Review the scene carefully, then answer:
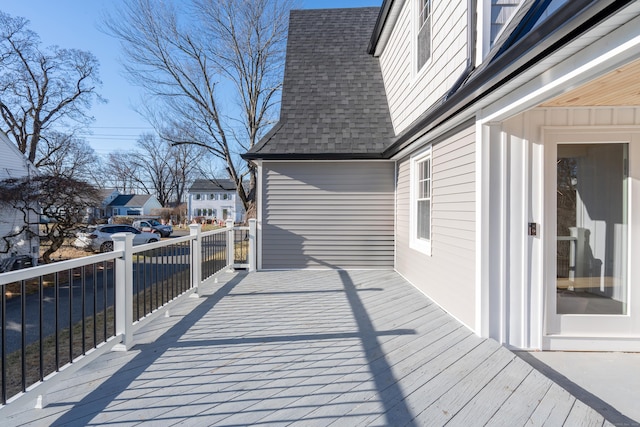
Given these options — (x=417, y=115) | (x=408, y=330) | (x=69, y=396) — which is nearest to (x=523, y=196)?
(x=408, y=330)

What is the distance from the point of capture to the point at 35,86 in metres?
20.1

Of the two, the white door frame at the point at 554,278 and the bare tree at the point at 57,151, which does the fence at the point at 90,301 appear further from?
the bare tree at the point at 57,151

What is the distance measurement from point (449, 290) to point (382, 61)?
5552 mm

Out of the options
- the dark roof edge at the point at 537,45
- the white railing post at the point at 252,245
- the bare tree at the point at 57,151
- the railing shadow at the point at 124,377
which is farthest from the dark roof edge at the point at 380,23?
the bare tree at the point at 57,151

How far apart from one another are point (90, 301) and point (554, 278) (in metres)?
7.66

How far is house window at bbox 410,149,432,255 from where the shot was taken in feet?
15.4

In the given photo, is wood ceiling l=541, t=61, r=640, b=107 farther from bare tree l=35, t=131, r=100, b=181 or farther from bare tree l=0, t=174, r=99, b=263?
bare tree l=35, t=131, r=100, b=181

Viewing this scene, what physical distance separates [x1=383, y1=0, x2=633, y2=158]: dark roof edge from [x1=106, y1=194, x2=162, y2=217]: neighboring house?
43.8 meters

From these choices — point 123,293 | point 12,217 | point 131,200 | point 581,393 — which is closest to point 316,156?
point 123,293

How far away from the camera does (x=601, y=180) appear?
10.0 ft

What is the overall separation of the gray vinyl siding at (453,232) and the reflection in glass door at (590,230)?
0.75m

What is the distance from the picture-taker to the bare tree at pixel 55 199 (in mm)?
9844

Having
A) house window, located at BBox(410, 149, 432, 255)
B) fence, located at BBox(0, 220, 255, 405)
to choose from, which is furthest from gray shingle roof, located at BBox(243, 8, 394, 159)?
fence, located at BBox(0, 220, 255, 405)

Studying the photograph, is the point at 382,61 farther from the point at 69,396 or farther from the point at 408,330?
the point at 69,396
